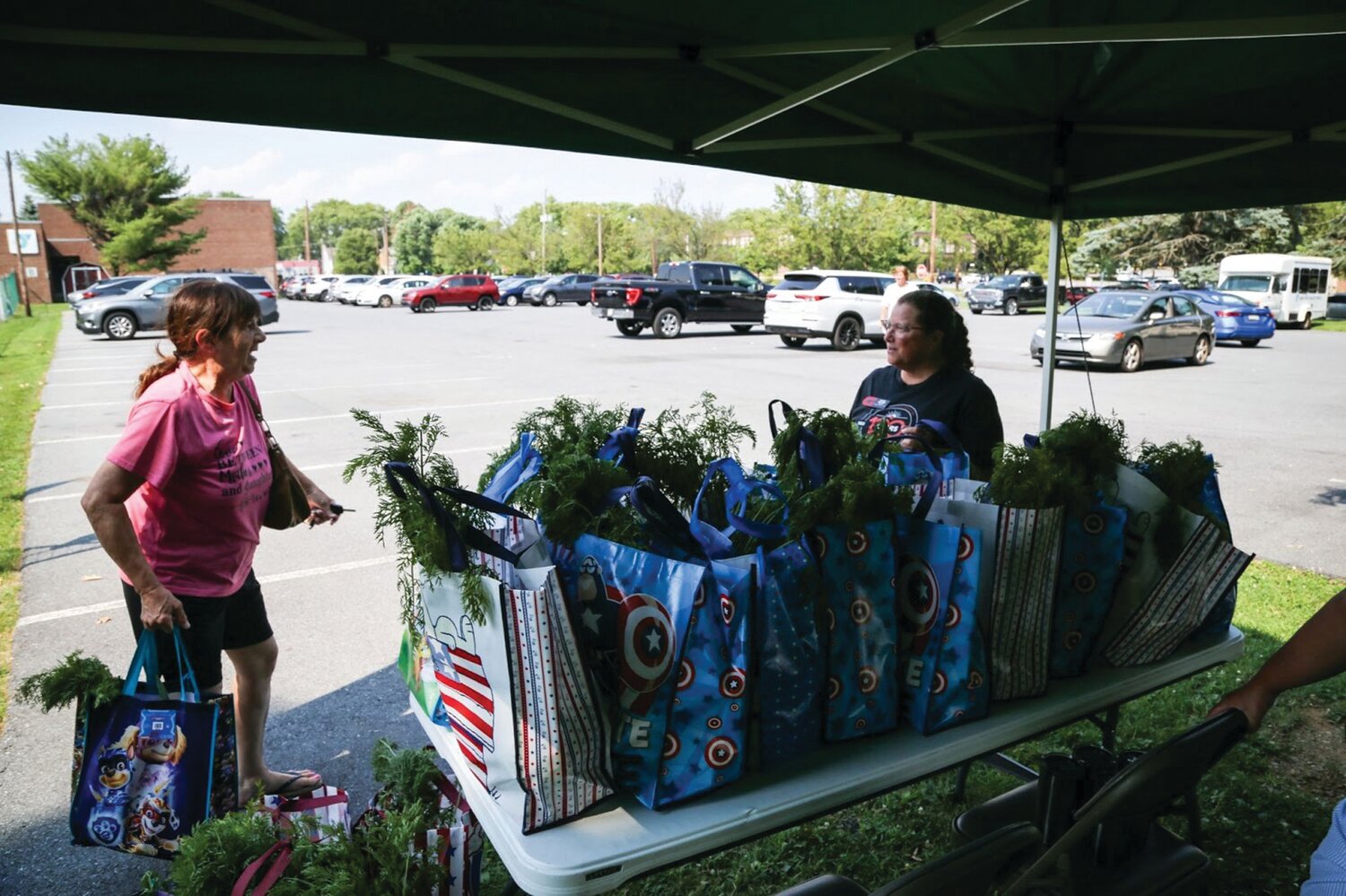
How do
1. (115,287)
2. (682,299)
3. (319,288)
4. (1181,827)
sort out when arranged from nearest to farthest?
1. (1181,827)
2. (682,299)
3. (115,287)
4. (319,288)

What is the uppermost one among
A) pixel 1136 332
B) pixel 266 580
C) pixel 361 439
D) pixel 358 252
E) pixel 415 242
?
pixel 415 242

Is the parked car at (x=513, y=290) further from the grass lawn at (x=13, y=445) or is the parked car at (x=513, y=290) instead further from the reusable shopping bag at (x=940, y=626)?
the reusable shopping bag at (x=940, y=626)

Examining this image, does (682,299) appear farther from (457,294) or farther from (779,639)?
(779,639)

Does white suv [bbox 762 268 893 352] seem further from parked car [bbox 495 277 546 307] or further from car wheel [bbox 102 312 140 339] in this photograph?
parked car [bbox 495 277 546 307]

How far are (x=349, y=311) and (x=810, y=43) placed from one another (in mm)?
38439

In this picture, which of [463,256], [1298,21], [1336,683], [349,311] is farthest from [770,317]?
[463,256]

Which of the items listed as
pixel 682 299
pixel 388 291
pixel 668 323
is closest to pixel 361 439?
pixel 668 323

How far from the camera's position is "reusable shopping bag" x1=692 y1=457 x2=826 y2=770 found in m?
1.63

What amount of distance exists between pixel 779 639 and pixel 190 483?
181cm

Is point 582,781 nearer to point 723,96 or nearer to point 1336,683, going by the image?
point 723,96

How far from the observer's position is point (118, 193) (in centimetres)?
4762

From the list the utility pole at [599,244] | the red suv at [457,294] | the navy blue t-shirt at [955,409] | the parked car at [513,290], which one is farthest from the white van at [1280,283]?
the utility pole at [599,244]

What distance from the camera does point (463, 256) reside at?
7881 centimetres

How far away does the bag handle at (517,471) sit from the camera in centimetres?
197
